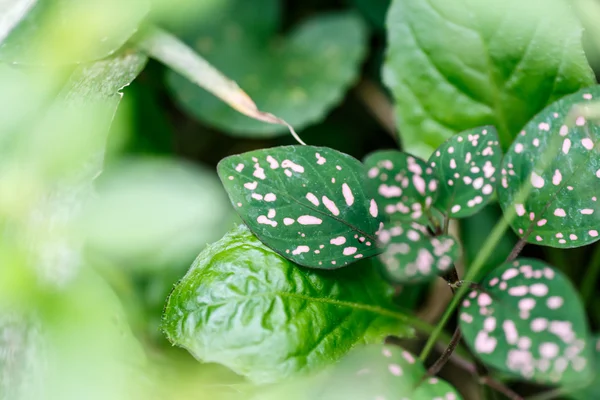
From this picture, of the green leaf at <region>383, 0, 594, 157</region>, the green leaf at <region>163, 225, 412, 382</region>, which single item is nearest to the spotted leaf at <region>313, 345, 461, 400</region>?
the green leaf at <region>163, 225, 412, 382</region>

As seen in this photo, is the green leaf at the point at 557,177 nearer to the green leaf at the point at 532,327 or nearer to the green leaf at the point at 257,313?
the green leaf at the point at 532,327

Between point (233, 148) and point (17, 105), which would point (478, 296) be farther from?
point (233, 148)

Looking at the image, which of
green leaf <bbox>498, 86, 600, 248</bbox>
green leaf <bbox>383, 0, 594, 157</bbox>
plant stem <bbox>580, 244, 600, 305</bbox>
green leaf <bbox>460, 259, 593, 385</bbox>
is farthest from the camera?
plant stem <bbox>580, 244, 600, 305</bbox>

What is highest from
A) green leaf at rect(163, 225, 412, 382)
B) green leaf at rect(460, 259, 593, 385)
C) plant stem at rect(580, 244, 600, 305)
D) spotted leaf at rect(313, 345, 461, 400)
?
green leaf at rect(460, 259, 593, 385)

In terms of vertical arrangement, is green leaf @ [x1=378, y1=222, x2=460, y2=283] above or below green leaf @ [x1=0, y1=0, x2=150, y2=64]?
below

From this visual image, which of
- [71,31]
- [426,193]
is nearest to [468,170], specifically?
[426,193]

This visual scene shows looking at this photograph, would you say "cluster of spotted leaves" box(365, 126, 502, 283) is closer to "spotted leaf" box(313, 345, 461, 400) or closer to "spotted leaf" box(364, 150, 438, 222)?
"spotted leaf" box(364, 150, 438, 222)
